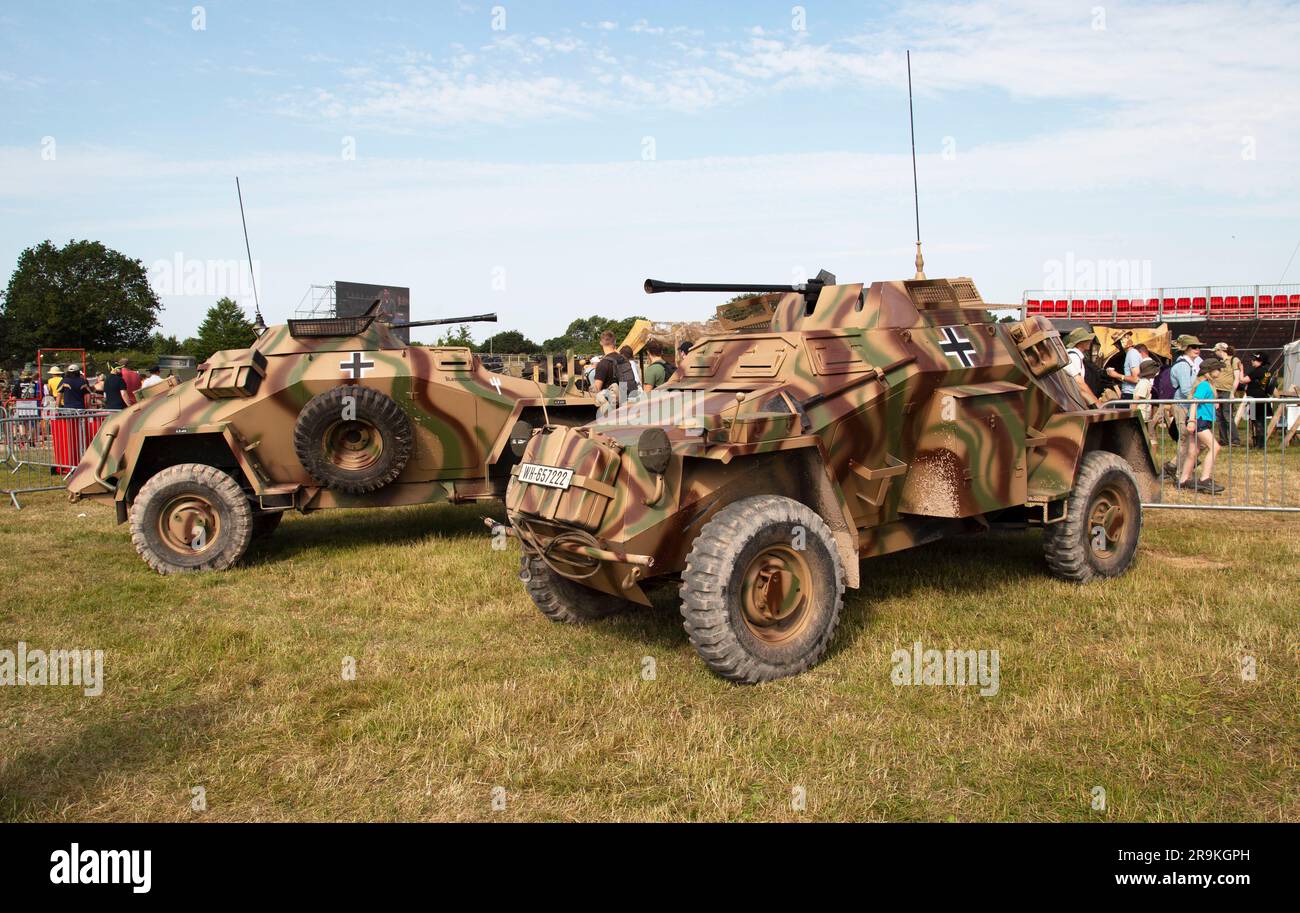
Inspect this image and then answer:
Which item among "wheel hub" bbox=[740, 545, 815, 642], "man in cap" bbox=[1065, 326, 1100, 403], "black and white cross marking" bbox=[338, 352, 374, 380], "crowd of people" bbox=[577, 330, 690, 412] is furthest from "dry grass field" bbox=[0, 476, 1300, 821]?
"crowd of people" bbox=[577, 330, 690, 412]

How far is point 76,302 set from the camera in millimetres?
64500

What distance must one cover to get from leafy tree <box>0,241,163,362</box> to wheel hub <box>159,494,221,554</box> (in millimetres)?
61948

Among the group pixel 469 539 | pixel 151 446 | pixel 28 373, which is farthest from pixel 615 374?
pixel 28 373

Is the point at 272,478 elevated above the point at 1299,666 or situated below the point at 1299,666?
above

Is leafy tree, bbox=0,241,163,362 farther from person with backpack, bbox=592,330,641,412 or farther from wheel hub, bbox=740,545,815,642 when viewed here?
wheel hub, bbox=740,545,815,642

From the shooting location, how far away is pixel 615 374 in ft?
38.5

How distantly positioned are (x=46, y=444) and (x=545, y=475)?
1468 centimetres

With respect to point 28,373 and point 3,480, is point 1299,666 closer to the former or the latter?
point 3,480

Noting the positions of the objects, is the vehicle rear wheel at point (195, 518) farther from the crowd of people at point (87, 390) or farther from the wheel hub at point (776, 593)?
the wheel hub at point (776, 593)

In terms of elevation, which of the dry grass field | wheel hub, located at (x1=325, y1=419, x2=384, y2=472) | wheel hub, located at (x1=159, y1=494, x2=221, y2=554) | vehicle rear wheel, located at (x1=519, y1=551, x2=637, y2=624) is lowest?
the dry grass field

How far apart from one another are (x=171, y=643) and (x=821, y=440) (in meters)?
4.24

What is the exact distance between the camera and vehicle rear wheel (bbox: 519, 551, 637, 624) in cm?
683

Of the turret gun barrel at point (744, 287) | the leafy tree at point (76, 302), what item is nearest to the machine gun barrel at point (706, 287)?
the turret gun barrel at point (744, 287)

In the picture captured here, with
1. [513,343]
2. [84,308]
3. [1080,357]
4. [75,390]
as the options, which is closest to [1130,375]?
[1080,357]
